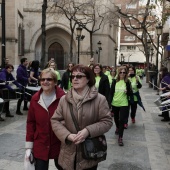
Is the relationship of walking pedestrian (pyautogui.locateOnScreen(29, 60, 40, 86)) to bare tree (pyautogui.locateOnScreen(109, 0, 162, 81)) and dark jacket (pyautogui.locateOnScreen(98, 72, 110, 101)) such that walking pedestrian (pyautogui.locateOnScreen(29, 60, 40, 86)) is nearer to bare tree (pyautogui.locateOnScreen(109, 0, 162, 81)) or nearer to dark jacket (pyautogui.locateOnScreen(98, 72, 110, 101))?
dark jacket (pyautogui.locateOnScreen(98, 72, 110, 101))

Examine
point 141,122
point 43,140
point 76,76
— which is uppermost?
point 76,76

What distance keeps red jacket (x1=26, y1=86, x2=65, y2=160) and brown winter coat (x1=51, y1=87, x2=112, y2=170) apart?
261 mm

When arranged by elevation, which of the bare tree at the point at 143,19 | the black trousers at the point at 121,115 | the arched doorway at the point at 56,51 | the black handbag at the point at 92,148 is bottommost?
the black trousers at the point at 121,115

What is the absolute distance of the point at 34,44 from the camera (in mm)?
32562

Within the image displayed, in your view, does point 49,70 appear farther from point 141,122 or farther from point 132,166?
point 141,122

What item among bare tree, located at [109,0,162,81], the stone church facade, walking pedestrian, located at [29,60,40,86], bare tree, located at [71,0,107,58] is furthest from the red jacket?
the stone church facade

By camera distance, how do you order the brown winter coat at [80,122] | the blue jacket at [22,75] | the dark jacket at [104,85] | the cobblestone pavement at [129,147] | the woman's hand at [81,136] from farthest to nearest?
the blue jacket at [22,75] < the dark jacket at [104,85] < the cobblestone pavement at [129,147] < the brown winter coat at [80,122] < the woman's hand at [81,136]

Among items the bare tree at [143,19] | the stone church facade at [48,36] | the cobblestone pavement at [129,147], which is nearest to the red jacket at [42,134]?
the cobblestone pavement at [129,147]

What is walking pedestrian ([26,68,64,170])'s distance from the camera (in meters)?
3.20

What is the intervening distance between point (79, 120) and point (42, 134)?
61cm

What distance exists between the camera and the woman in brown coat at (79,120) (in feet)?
9.27

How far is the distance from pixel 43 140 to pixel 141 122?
6.44m

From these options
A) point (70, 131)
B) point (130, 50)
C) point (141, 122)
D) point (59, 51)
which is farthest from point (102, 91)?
→ point (130, 50)

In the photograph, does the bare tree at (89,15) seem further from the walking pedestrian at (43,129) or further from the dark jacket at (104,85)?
the walking pedestrian at (43,129)
